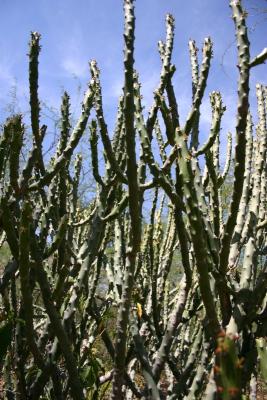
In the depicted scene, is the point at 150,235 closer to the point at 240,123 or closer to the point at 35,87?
the point at 35,87

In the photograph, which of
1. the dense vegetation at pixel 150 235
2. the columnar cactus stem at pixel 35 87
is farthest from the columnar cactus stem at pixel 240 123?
the columnar cactus stem at pixel 35 87

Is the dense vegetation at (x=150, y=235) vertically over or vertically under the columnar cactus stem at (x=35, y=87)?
under

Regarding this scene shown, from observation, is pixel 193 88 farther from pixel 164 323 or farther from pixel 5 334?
pixel 164 323

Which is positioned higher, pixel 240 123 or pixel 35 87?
pixel 35 87

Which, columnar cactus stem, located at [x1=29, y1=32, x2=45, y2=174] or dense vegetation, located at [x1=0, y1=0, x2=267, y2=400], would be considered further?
columnar cactus stem, located at [x1=29, y1=32, x2=45, y2=174]

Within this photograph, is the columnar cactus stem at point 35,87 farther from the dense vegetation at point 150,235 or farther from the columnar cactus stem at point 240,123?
the columnar cactus stem at point 240,123

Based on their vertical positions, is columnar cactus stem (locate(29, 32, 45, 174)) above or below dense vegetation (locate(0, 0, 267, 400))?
above

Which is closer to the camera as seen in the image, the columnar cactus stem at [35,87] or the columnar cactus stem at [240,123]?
the columnar cactus stem at [240,123]

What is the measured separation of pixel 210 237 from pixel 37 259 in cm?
64

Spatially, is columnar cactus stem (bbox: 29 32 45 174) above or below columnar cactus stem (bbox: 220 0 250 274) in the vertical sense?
above

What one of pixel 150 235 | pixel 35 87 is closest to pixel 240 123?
pixel 35 87

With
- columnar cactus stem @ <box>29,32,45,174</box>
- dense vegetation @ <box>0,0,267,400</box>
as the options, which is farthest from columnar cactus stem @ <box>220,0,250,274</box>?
columnar cactus stem @ <box>29,32,45,174</box>

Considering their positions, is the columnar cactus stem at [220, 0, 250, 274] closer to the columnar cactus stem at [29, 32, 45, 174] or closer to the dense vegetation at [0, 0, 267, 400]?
the dense vegetation at [0, 0, 267, 400]

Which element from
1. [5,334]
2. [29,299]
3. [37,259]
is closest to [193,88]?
[37,259]
